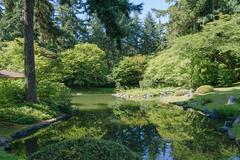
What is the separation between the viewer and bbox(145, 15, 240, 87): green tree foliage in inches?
1393

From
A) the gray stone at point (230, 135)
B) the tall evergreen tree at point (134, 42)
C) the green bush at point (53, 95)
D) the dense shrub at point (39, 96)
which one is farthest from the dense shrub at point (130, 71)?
the gray stone at point (230, 135)

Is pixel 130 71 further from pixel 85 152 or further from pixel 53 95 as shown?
pixel 85 152

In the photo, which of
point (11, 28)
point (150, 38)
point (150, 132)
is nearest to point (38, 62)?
point (150, 132)

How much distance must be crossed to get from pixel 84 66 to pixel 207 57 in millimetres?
20904

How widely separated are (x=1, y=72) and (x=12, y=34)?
3001 centimetres

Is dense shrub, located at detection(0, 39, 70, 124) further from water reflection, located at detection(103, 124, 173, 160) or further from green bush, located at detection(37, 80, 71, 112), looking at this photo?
water reflection, located at detection(103, 124, 173, 160)

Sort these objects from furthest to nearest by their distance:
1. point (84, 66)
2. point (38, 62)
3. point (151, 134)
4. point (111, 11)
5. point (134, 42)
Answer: point (134, 42) < point (84, 66) < point (38, 62) < point (151, 134) < point (111, 11)

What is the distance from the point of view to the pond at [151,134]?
13.6 m

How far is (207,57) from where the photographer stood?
3997 centimetres

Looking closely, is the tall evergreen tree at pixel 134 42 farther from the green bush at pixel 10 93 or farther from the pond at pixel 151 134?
the green bush at pixel 10 93

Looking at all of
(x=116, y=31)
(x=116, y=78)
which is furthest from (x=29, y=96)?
(x=116, y=78)

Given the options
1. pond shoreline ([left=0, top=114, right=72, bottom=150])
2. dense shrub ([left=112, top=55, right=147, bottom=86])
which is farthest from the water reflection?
dense shrub ([left=112, top=55, right=147, bottom=86])

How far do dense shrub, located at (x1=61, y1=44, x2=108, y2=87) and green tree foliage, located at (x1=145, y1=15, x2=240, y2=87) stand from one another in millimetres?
13903

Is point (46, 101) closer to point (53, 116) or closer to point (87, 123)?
point (53, 116)
